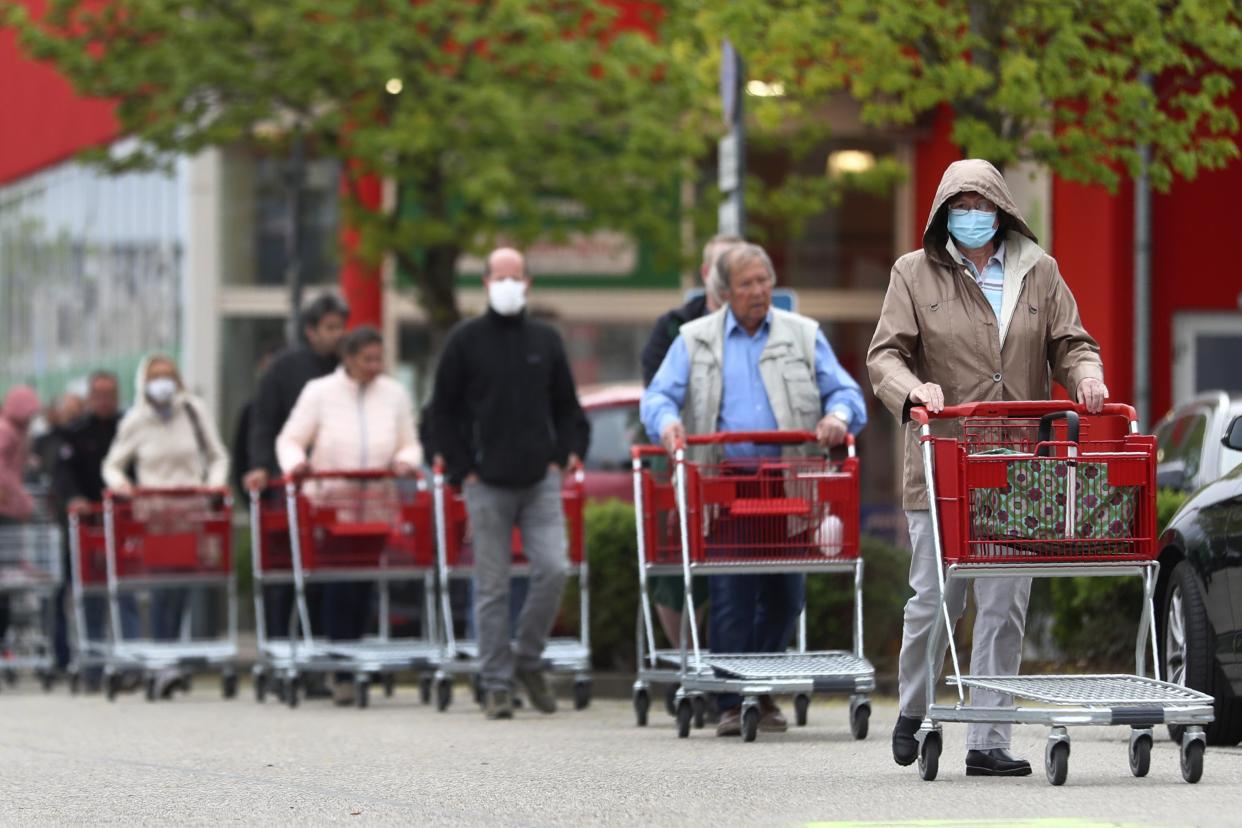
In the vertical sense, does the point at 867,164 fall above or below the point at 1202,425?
above

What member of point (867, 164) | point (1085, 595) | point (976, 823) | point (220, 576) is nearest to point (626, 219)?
point (867, 164)

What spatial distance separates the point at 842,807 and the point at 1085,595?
5.75 m

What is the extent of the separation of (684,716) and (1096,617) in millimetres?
3332

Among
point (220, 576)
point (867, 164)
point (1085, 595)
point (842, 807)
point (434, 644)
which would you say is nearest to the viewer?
point (842, 807)

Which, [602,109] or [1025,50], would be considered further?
[602,109]

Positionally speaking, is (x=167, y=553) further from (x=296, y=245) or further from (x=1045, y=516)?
(x=296, y=245)

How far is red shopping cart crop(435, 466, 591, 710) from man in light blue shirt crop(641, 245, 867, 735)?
2103 mm

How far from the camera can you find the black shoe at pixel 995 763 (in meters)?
8.63

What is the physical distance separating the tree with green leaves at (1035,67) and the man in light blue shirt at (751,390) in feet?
11.6

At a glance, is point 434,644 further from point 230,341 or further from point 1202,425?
point 230,341

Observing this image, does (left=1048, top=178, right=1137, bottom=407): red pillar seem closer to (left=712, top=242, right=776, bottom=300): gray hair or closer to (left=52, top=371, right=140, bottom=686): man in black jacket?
(left=52, top=371, right=140, bottom=686): man in black jacket

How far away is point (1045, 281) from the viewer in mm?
8734

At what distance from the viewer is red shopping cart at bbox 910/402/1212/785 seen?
8141 millimetres

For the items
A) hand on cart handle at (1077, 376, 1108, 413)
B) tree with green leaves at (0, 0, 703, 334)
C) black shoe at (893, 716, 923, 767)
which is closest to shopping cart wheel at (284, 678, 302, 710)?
black shoe at (893, 716, 923, 767)
